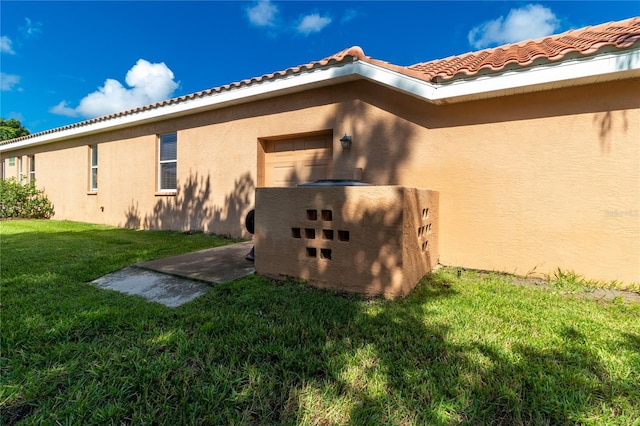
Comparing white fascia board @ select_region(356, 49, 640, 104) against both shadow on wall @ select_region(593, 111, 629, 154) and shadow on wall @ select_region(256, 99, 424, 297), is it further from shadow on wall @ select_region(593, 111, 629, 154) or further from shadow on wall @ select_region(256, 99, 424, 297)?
shadow on wall @ select_region(256, 99, 424, 297)

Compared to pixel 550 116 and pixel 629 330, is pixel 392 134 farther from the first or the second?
pixel 629 330

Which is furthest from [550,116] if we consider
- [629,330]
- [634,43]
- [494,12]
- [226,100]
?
[226,100]

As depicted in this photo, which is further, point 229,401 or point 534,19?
point 534,19

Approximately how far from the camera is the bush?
11.7 metres

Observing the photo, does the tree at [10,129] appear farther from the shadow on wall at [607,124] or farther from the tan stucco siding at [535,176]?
the shadow on wall at [607,124]

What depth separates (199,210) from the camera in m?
8.09

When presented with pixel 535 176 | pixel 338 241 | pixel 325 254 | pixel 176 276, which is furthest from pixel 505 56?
pixel 176 276

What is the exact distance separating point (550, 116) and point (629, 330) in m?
3.06

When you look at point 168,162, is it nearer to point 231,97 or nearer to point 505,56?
point 231,97

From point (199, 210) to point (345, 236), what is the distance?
594 centimetres

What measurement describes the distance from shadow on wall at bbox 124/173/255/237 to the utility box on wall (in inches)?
134

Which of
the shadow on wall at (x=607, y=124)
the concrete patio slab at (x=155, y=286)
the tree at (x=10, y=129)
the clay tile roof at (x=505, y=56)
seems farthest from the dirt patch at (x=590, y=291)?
the tree at (x=10, y=129)

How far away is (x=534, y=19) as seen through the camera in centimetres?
675

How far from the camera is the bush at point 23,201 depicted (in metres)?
11.7
